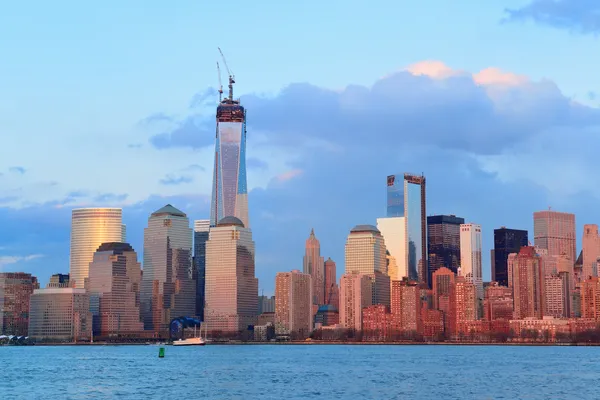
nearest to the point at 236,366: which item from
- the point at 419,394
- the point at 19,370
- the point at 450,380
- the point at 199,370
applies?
the point at 199,370

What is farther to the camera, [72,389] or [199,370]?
[199,370]

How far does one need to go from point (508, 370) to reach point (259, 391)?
192ft

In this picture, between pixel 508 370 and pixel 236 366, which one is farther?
pixel 236 366

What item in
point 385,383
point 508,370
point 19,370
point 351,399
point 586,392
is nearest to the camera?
point 351,399

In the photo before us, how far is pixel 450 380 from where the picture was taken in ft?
430

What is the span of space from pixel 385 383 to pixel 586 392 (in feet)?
81.0

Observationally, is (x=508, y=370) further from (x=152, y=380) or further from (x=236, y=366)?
(x=152, y=380)

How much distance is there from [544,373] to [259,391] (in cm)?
5386

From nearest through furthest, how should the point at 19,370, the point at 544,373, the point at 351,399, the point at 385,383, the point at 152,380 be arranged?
the point at 351,399, the point at 385,383, the point at 152,380, the point at 544,373, the point at 19,370

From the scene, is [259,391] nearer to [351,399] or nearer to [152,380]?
[351,399]

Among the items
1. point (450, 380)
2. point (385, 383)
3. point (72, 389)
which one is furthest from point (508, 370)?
point (72, 389)

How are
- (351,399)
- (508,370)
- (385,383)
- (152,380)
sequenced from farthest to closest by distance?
(508,370) → (152,380) → (385,383) → (351,399)

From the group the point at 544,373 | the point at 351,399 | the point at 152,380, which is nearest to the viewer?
the point at 351,399

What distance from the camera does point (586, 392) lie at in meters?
111
